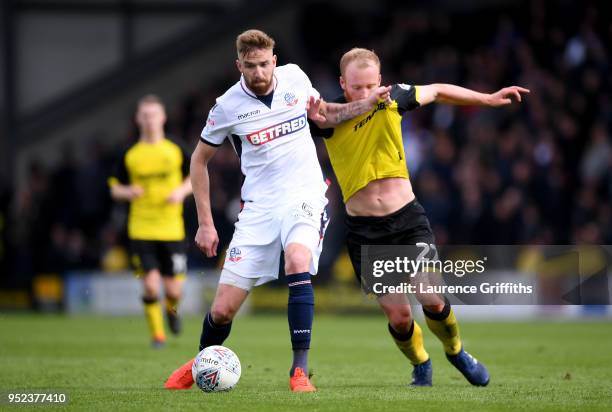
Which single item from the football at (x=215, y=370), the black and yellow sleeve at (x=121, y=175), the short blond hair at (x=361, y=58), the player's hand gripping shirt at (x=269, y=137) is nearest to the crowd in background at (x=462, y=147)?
the black and yellow sleeve at (x=121, y=175)

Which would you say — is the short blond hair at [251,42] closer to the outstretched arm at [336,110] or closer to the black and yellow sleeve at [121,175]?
the outstretched arm at [336,110]

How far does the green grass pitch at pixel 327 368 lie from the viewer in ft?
23.8

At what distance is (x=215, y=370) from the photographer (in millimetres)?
7664

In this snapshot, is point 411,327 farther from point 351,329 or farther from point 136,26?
point 136,26

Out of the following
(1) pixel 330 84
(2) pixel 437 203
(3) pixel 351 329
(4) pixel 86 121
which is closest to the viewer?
(3) pixel 351 329

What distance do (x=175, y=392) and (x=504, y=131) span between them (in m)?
12.9

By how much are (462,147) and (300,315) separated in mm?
12825

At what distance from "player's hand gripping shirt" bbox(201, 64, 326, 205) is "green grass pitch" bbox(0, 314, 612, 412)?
4.70 ft

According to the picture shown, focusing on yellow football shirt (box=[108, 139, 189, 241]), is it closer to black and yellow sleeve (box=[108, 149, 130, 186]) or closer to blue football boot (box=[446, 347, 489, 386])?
black and yellow sleeve (box=[108, 149, 130, 186])

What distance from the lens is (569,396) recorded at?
7.64m

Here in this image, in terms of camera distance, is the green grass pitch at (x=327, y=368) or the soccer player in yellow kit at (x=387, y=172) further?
the soccer player in yellow kit at (x=387, y=172)

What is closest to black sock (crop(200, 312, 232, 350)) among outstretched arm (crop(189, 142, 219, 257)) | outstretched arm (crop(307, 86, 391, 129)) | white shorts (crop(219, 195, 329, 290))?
white shorts (crop(219, 195, 329, 290))

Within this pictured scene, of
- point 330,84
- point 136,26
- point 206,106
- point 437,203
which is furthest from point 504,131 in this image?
point 136,26

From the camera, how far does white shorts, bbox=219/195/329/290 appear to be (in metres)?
7.85
